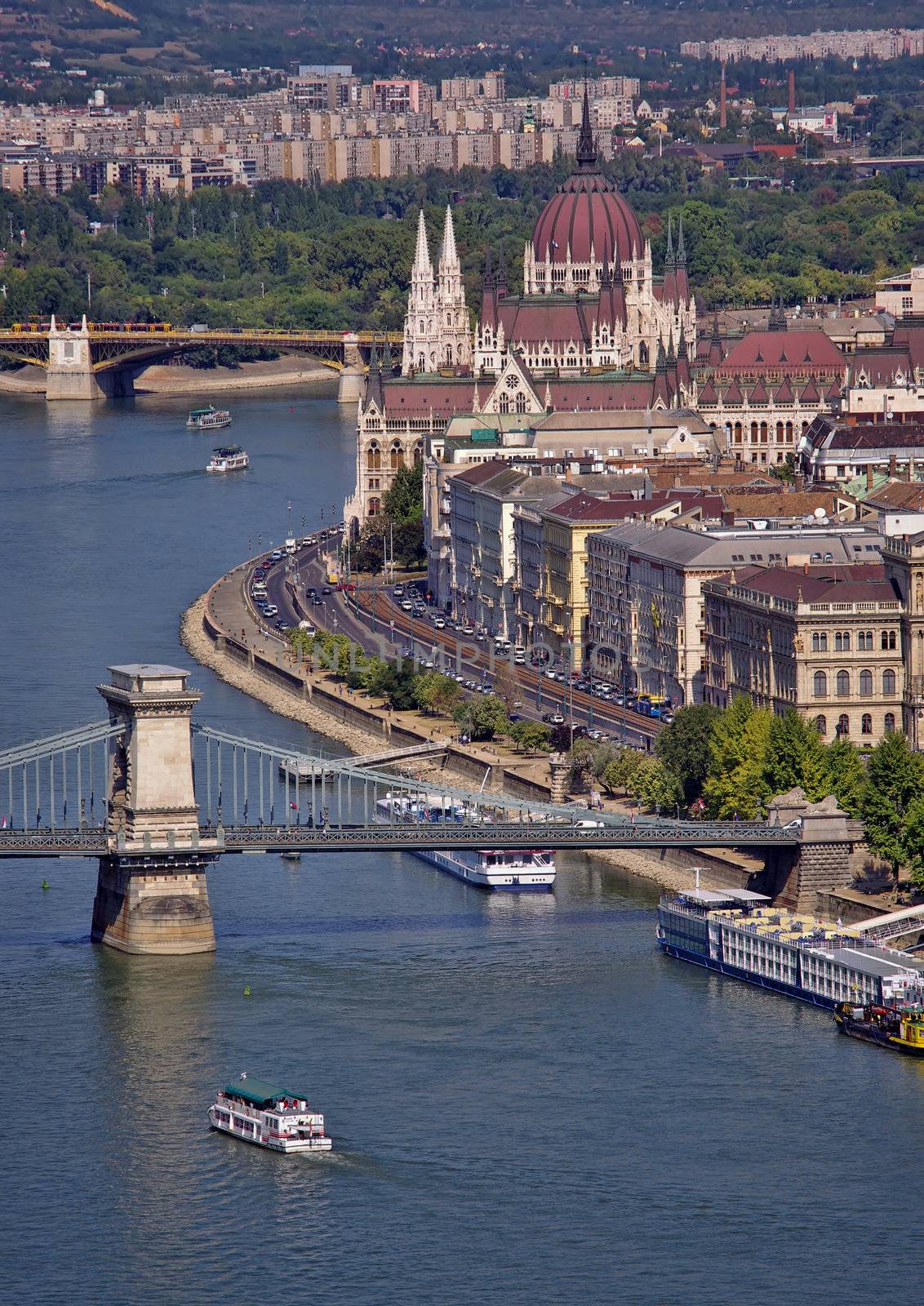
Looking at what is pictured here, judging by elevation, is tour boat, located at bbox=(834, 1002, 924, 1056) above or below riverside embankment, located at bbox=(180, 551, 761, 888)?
above

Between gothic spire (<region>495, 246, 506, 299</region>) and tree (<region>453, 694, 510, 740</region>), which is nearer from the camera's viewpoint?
tree (<region>453, 694, 510, 740</region>)

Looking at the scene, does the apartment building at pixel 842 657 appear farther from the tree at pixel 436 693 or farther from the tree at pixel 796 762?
the tree at pixel 436 693

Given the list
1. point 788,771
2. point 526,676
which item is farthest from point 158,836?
point 526,676

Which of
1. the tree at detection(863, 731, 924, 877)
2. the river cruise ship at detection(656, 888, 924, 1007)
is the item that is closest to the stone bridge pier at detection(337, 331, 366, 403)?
the tree at detection(863, 731, 924, 877)

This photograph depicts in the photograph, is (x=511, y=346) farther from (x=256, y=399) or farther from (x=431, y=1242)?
(x=431, y=1242)

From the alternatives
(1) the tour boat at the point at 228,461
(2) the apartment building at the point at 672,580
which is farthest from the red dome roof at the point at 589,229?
(2) the apartment building at the point at 672,580

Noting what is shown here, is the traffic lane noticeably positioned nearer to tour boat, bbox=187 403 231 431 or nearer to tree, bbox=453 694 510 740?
tree, bbox=453 694 510 740

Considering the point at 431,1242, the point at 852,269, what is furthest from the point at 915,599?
the point at 852,269
